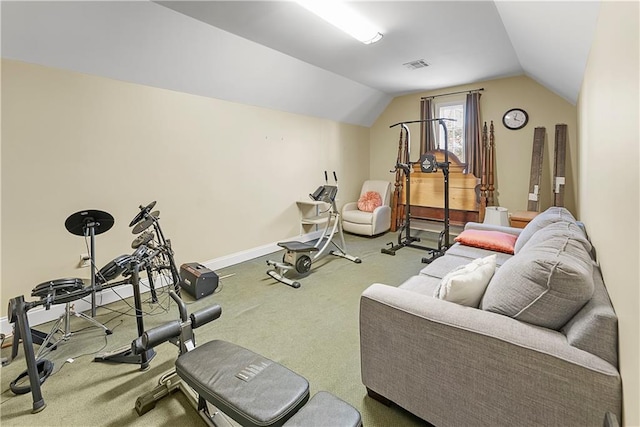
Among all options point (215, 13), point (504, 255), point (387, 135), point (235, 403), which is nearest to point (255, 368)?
point (235, 403)

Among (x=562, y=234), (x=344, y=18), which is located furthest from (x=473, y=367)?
(x=344, y=18)

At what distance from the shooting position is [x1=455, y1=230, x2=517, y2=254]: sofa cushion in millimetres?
2990

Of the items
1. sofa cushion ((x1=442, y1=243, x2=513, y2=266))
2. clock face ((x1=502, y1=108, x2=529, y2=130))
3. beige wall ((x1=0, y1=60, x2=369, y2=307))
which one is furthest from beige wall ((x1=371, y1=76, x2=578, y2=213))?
beige wall ((x1=0, y1=60, x2=369, y2=307))

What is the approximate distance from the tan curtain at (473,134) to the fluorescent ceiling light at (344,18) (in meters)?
2.76

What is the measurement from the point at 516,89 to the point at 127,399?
6.08 m

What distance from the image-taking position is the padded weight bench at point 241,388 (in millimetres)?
1036

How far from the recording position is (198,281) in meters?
3.06

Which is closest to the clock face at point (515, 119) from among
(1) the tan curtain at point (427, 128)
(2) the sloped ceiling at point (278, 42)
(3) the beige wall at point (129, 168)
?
(2) the sloped ceiling at point (278, 42)

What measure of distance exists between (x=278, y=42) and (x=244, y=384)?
344 centimetres

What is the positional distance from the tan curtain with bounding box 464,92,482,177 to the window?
0.16 metres

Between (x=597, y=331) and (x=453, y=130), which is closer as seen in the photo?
(x=597, y=331)

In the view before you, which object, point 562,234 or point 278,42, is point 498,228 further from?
point 278,42

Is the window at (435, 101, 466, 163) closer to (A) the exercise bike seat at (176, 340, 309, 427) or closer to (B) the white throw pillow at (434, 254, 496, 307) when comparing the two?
(B) the white throw pillow at (434, 254, 496, 307)

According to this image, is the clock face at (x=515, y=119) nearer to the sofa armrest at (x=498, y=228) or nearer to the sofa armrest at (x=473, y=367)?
the sofa armrest at (x=498, y=228)
